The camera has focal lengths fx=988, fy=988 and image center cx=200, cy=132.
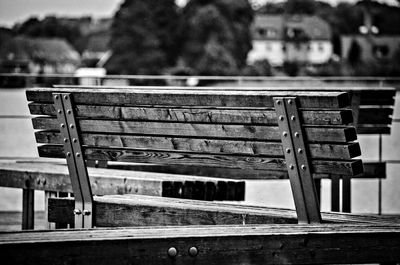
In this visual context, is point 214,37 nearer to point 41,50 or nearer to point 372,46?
point 41,50

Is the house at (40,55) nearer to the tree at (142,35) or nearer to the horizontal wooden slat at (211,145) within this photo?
the tree at (142,35)

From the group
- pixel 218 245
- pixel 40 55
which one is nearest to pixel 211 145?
pixel 218 245

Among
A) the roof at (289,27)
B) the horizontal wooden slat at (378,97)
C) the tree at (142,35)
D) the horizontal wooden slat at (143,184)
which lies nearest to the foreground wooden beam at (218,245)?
the horizontal wooden slat at (143,184)

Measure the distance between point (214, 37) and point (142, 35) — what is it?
7.14m

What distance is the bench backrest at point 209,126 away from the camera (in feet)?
11.5

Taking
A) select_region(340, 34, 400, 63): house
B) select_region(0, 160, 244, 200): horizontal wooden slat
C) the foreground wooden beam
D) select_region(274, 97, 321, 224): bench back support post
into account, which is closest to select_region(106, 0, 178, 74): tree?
select_region(340, 34, 400, 63): house

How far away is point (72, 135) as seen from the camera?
4.10 metres

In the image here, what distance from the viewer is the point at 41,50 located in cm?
9831

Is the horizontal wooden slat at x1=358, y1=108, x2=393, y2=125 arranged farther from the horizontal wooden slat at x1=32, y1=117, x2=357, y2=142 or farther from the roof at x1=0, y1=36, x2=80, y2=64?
the roof at x1=0, y1=36, x2=80, y2=64

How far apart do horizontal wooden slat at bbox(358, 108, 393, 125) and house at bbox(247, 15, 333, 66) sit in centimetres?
12819

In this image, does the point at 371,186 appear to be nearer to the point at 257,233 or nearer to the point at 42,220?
the point at 42,220

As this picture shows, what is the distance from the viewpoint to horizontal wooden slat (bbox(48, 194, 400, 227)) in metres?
3.74

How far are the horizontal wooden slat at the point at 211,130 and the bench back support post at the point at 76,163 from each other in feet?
0.19

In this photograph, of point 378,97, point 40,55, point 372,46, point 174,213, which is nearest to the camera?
point 174,213
